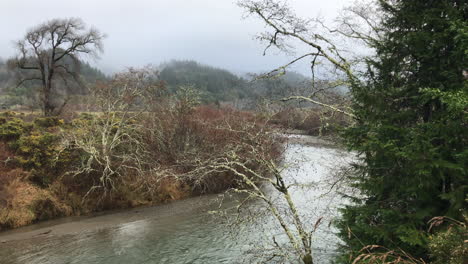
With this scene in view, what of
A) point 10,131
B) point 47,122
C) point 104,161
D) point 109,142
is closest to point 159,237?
point 104,161

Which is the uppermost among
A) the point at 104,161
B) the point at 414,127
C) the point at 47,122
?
the point at 47,122

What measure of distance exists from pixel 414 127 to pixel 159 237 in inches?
481

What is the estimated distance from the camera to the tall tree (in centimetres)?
498

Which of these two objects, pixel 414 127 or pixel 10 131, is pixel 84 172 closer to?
pixel 10 131

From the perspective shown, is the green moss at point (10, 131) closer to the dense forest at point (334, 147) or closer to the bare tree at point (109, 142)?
the dense forest at point (334, 147)

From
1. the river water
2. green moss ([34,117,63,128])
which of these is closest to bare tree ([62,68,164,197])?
the river water

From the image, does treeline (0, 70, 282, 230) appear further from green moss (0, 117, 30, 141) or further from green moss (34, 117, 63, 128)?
green moss (34, 117, 63, 128)

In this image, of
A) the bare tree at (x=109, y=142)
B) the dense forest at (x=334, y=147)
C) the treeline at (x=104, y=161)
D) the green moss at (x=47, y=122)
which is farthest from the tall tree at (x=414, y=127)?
the green moss at (x=47, y=122)

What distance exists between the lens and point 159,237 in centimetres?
1492

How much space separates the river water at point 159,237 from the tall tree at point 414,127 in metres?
4.29

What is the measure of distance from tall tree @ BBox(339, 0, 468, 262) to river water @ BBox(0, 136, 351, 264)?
429cm

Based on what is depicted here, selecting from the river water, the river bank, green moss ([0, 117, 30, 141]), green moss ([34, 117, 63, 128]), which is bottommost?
the river water

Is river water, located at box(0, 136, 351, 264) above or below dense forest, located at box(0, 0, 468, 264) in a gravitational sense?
below

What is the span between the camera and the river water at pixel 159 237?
12.5 m
